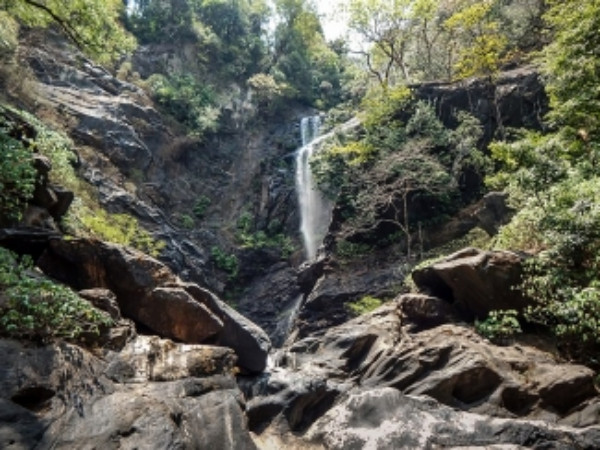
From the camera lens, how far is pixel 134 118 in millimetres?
23234

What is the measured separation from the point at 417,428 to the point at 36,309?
5570mm

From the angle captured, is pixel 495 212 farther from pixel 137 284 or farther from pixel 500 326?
pixel 137 284

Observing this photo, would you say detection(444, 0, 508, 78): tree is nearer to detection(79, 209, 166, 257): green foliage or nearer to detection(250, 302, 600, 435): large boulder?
detection(250, 302, 600, 435): large boulder

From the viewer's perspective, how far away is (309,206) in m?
24.9

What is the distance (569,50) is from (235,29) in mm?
29649

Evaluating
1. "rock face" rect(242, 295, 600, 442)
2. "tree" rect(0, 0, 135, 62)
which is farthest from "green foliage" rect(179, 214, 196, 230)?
"rock face" rect(242, 295, 600, 442)

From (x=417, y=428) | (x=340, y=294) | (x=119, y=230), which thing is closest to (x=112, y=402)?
(x=417, y=428)

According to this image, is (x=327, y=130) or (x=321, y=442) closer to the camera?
(x=321, y=442)

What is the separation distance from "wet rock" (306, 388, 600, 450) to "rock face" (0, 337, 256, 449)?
1.88 meters

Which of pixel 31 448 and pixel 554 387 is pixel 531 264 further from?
pixel 31 448

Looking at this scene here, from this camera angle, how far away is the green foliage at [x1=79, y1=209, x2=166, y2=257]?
12.0m

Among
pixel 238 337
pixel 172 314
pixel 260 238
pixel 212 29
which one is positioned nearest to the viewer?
pixel 172 314

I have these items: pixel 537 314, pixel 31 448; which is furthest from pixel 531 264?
pixel 31 448

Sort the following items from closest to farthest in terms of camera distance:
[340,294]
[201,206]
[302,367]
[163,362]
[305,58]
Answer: [163,362]
[302,367]
[340,294]
[201,206]
[305,58]
